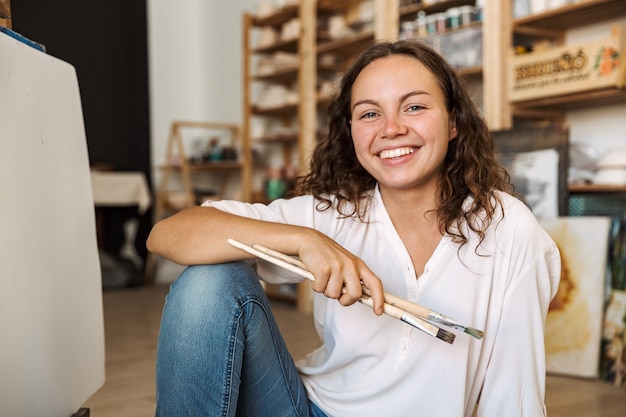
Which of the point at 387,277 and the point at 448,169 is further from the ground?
the point at 448,169

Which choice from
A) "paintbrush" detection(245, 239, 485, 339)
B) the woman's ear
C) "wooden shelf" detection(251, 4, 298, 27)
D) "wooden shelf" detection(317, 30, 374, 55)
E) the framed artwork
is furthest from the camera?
"wooden shelf" detection(251, 4, 298, 27)

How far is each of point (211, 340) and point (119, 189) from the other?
4.42 meters

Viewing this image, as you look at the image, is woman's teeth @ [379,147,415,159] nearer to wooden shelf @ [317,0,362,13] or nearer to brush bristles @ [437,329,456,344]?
brush bristles @ [437,329,456,344]

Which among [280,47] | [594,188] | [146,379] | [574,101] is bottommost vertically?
[146,379]

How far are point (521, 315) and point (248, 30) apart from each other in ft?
12.9

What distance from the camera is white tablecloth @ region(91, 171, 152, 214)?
208 inches

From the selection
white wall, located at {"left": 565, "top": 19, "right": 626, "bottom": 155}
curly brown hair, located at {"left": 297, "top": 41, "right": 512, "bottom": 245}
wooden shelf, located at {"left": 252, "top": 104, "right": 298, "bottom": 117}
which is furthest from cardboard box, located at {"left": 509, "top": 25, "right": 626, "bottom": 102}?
wooden shelf, located at {"left": 252, "top": 104, "right": 298, "bottom": 117}

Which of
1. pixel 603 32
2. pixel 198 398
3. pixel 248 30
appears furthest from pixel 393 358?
pixel 248 30

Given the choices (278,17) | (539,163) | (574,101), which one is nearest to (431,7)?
(574,101)

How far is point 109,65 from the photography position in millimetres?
5844

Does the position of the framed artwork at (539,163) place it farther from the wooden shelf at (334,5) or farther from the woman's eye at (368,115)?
the wooden shelf at (334,5)

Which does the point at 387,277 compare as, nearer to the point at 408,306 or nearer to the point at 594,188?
the point at 408,306

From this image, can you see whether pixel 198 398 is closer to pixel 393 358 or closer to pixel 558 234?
pixel 393 358

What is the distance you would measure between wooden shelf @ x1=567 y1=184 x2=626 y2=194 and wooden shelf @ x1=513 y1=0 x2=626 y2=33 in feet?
2.41
